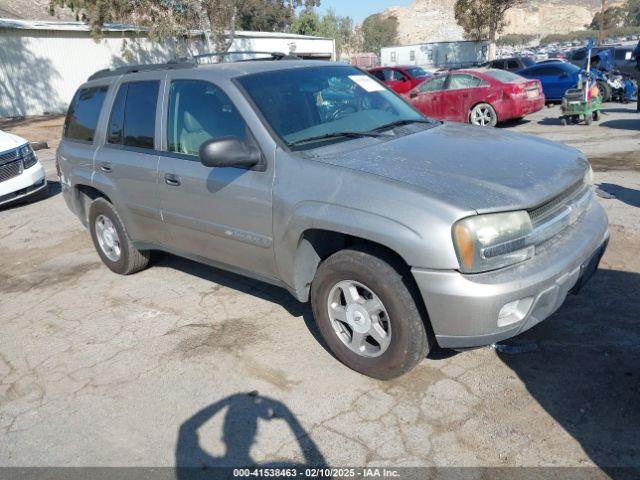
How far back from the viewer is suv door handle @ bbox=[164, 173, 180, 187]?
162 inches

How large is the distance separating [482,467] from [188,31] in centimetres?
2286

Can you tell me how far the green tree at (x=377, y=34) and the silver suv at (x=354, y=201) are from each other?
303 ft

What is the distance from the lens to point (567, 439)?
2.77 meters

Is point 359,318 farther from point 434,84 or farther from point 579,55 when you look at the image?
point 579,55

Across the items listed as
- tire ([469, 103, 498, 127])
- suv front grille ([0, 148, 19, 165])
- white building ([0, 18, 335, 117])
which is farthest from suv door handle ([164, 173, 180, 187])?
white building ([0, 18, 335, 117])

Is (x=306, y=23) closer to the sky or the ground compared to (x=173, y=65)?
closer to the sky

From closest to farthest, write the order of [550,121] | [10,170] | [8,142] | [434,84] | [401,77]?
[10,170] → [8,142] → [434,84] → [550,121] → [401,77]

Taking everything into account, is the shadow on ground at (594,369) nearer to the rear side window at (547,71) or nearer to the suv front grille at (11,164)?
the suv front grille at (11,164)

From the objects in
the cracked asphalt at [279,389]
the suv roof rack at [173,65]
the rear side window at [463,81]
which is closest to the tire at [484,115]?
the rear side window at [463,81]

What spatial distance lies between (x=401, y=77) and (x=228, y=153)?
1673 cm

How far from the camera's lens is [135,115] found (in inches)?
182

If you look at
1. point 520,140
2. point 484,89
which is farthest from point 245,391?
point 484,89

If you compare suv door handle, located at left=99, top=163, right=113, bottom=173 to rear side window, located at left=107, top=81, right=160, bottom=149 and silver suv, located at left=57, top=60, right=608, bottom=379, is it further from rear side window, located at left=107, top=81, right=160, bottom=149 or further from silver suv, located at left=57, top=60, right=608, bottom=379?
rear side window, located at left=107, top=81, right=160, bottom=149

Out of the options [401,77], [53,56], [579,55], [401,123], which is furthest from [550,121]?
[53,56]
